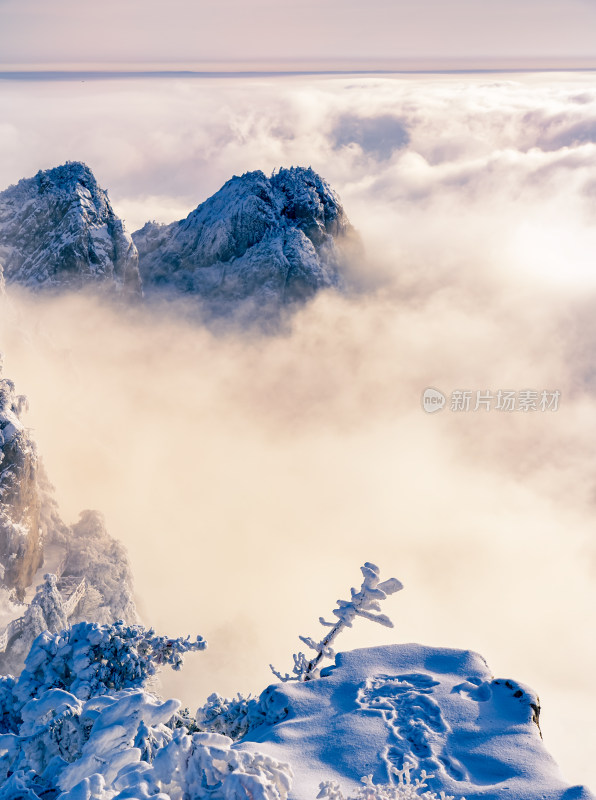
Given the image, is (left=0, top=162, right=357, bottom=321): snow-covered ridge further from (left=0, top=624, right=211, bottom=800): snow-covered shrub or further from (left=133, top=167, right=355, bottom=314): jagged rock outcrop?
(left=0, top=624, right=211, bottom=800): snow-covered shrub

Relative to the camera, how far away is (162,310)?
18275cm

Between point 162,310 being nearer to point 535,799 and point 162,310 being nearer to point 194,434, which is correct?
point 194,434

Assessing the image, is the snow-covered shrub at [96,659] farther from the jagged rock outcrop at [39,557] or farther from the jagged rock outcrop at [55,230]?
the jagged rock outcrop at [55,230]

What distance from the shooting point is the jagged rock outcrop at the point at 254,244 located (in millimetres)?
177000

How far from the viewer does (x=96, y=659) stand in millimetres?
23797

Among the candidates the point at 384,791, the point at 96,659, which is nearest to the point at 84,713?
the point at 96,659

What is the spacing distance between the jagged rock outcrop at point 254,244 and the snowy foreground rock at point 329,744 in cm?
16746

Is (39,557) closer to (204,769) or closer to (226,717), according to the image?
(226,717)

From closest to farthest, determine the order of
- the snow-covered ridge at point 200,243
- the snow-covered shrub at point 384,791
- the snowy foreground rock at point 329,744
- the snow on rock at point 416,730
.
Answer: the snowy foreground rock at point 329,744, the snow-covered shrub at point 384,791, the snow on rock at point 416,730, the snow-covered ridge at point 200,243

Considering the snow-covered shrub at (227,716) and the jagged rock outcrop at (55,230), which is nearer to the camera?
the snow-covered shrub at (227,716)

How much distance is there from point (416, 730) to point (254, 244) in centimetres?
17450

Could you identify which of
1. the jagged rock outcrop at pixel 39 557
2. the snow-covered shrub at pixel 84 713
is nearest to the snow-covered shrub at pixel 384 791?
the snow-covered shrub at pixel 84 713

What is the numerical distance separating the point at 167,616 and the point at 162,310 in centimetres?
11891

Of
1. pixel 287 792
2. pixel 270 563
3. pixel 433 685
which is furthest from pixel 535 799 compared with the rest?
pixel 270 563
